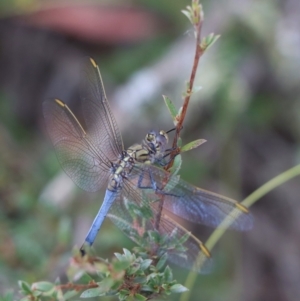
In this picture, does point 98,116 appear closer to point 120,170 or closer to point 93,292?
point 120,170

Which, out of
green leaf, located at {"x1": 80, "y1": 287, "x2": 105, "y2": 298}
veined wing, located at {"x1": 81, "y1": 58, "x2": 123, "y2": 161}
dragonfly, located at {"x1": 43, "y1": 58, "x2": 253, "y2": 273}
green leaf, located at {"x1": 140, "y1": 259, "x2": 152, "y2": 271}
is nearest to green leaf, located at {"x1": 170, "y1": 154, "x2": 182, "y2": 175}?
dragonfly, located at {"x1": 43, "y1": 58, "x2": 253, "y2": 273}

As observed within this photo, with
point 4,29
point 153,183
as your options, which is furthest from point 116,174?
point 4,29

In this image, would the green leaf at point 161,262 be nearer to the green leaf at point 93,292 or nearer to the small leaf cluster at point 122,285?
the small leaf cluster at point 122,285

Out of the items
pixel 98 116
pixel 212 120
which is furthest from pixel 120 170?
pixel 212 120

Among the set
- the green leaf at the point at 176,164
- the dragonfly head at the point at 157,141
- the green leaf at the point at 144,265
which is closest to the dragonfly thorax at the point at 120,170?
the dragonfly head at the point at 157,141

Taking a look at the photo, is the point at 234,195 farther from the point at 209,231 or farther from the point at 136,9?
the point at 136,9

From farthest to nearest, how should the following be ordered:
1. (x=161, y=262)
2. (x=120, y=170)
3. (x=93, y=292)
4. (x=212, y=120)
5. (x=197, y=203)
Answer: (x=212, y=120) < (x=120, y=170) < (x=197, y=203) < (x=161, y=262) < (x=93, y=292)
